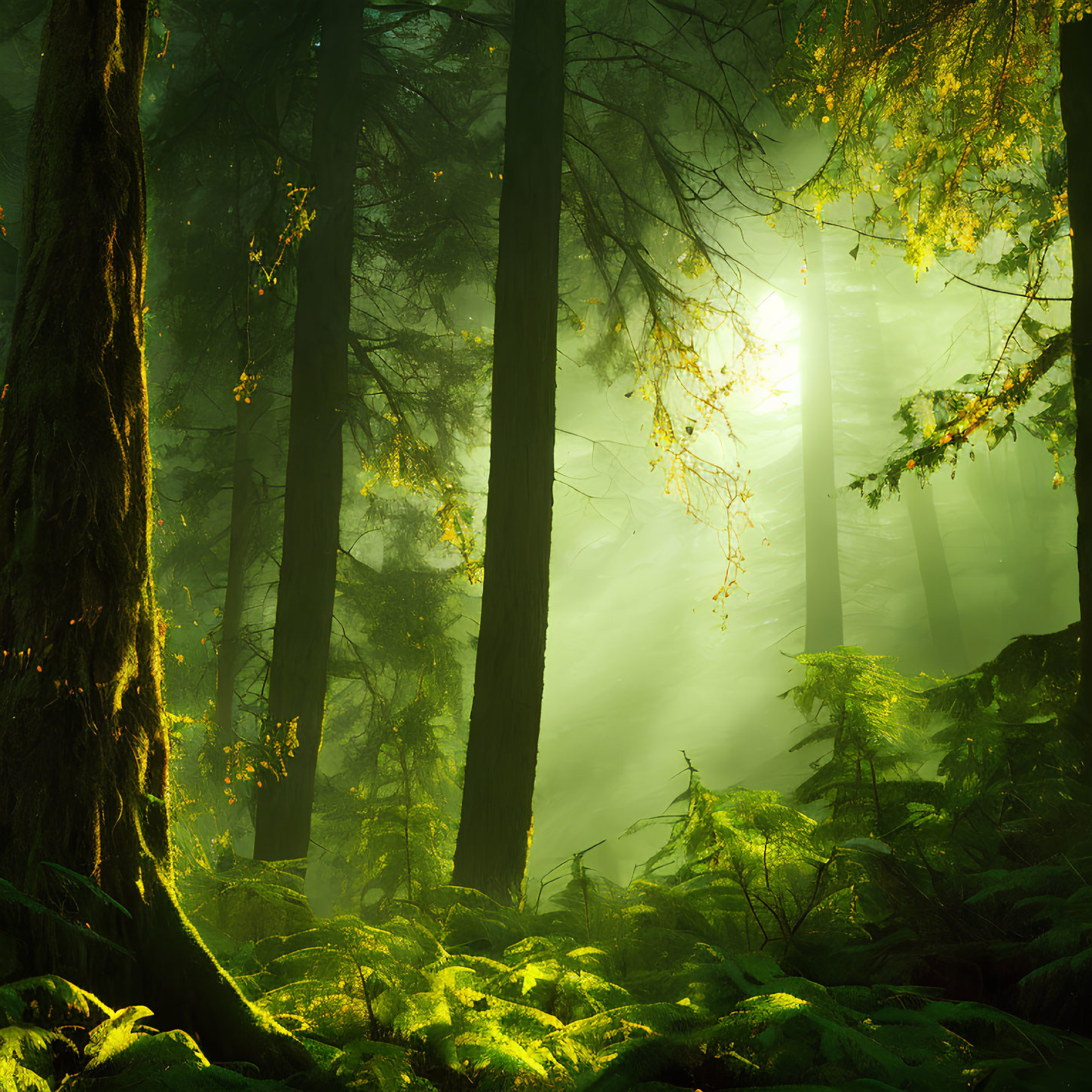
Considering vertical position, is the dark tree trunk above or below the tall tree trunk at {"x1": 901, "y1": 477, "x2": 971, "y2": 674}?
below

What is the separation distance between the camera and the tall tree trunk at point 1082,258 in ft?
11.5

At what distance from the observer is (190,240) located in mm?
7898

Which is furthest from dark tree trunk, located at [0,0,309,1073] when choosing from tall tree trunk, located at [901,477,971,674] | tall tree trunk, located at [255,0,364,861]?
tall tree trunk, located at [901,477,971,674]

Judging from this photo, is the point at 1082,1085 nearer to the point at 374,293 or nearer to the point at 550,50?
the point at 550,50

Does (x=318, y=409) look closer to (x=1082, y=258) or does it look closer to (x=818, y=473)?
(x=1082, y=258)

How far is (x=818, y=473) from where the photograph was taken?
647 inches

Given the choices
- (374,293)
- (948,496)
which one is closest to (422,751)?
(374,293)

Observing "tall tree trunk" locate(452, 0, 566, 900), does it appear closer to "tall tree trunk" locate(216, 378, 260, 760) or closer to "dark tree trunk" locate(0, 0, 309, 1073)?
"dark tree trunk" locate(0, 0, 309, 1073)

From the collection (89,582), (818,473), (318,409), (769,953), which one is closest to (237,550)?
(318,409)

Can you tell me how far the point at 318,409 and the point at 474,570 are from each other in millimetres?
2064

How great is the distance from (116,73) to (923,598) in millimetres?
26192

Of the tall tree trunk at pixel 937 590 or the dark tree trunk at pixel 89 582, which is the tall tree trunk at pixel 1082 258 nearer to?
the dark tree trunk at pixel 89 582

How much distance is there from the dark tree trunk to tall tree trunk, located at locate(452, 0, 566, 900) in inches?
103

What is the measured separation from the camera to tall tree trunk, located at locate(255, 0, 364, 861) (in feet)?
20.5
